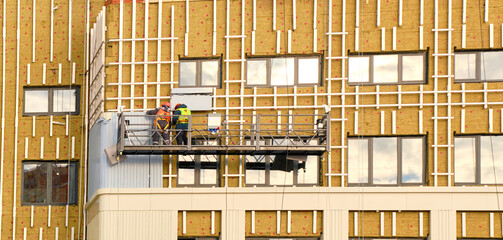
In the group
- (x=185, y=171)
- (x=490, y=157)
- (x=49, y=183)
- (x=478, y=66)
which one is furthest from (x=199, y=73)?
(x=490, y=157)

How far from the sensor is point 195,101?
55781mm

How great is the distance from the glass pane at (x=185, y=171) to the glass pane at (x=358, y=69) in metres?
7.09

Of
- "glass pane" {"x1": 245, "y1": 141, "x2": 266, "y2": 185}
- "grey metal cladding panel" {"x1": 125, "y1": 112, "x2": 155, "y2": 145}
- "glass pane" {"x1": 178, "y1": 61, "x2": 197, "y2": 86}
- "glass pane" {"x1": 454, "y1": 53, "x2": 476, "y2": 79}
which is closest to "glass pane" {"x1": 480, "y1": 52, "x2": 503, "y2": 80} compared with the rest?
"glass pane" {"x1": 454, "y1": 53, "x2": 476, "y2": 79}

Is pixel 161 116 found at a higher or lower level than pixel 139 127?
higher

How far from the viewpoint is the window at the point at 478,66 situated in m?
54.7

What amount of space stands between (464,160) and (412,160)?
6.55ft

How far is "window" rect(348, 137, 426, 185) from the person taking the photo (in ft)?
179

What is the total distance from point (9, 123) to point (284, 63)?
12910 mm

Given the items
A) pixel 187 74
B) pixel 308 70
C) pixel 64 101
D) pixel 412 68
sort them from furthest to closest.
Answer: pixel 64 101 < pixel 187 74 < pixel 308 70 < pixel 412 68

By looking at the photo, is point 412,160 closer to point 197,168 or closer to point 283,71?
point 283,71

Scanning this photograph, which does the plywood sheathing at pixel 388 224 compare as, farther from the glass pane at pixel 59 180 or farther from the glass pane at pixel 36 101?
the glass pane at pixel 36 101

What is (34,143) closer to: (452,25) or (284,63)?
(284,63)

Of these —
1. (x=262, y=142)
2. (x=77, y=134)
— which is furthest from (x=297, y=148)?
(x=77, y=134)

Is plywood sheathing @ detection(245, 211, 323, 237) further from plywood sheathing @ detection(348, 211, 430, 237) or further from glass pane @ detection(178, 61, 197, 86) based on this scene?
glass pane @ detection(178, 61, 197, 86)
